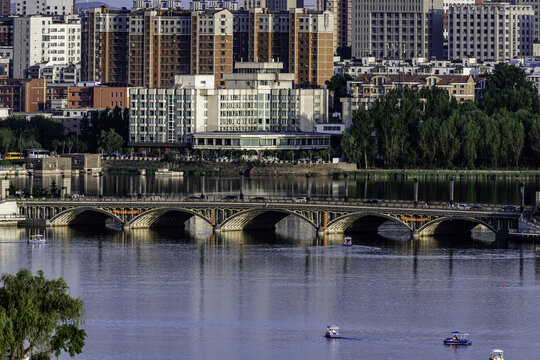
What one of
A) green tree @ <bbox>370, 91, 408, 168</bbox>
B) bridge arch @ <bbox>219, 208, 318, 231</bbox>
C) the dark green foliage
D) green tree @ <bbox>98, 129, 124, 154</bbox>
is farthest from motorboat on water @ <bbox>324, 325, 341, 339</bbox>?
the dark green foliage

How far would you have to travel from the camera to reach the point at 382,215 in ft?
321

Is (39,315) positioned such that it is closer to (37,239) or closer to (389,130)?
(37,239)

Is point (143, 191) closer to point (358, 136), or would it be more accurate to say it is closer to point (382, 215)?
point (358, 136)

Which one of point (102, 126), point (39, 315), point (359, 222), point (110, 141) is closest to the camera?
point (39, 315)

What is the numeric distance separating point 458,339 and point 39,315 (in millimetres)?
19115

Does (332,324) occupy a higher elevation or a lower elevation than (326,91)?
lower

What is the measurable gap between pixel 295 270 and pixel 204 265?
5.37 m

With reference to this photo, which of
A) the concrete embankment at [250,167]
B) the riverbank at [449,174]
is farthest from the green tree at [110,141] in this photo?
the riverbank at [449,174]

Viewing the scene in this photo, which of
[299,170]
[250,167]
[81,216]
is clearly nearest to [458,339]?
[81,216]

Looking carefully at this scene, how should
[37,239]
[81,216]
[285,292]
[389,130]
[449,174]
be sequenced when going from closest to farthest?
[285,292] → [37,239] → [81,216] → [449,174] → [389,130]

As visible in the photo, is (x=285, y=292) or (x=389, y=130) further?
(x=389, y=130)

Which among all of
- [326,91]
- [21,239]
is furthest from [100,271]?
[326,91]

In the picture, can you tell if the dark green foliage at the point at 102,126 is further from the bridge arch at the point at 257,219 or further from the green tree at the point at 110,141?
the bridge arch at the point at 257,219

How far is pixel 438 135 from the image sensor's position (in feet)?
504
